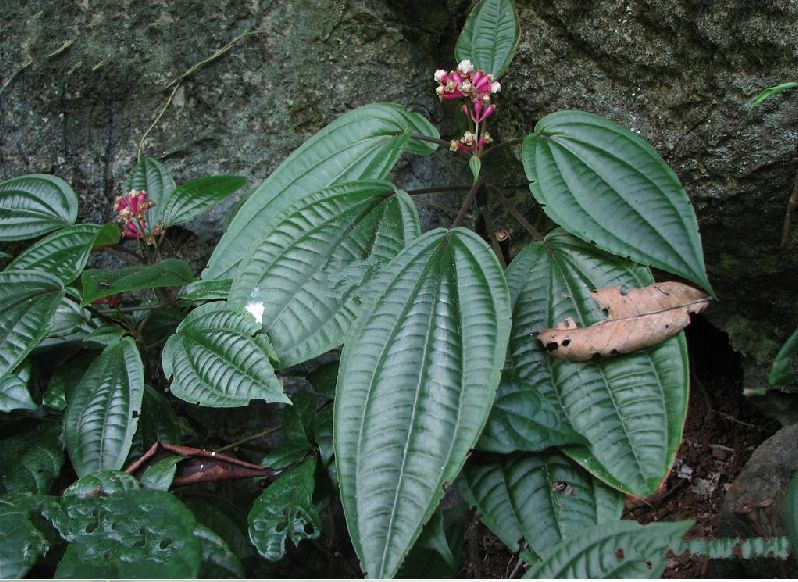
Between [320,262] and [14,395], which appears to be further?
[14,395]

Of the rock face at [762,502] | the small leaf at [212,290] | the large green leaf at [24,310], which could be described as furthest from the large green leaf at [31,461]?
the rock face at [762,502]

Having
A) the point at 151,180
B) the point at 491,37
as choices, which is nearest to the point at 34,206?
the point at 151,180

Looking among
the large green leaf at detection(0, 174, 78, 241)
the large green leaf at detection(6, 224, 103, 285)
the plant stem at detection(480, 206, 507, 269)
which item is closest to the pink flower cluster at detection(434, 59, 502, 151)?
the plant stem at detection(480, 206, 507, 269)

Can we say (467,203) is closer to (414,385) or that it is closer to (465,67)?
(465,67)

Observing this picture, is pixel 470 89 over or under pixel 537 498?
over

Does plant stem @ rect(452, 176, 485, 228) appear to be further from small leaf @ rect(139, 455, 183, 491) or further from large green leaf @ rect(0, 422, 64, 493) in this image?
large green leaf @ rect(0, 422, 64, 493)

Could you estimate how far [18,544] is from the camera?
3.42 feet

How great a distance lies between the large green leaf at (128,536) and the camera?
92 cm

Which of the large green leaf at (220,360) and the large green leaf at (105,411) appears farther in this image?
the large green leaf at (105,411)

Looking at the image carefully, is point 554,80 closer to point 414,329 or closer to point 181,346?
point 414,329

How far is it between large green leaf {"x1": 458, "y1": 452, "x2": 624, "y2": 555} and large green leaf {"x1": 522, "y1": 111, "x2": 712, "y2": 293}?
32 centimetres

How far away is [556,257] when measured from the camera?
47.2 inches

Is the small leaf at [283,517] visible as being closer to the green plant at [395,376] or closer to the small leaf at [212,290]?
the green plant at [395,376]

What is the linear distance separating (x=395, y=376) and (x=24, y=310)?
71cm
